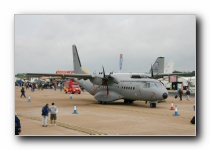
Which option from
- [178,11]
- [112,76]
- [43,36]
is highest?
[178,11]

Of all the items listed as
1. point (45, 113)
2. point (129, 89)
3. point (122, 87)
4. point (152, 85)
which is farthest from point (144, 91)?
point (45, 113)

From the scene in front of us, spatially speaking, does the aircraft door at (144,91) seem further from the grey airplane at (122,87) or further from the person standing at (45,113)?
the person standing at (45,113)

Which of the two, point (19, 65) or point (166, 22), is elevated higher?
point (166, 22)

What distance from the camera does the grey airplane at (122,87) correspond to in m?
18.8

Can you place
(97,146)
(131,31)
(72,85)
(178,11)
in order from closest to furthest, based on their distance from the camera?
(97,146), (178,11), (131,31), (72,85)

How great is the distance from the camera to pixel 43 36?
38.0 ft

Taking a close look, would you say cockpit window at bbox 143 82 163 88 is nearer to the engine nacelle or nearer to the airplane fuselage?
the airplane fuselage

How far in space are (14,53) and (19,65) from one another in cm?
60

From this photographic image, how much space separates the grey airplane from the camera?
18.8 m

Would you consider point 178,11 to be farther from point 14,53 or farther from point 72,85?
point 72,85

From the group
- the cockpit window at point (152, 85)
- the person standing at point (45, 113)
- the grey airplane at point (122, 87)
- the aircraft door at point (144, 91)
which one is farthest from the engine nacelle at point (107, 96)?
the person standing at point (45, 113)

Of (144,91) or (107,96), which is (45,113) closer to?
(144,91)
